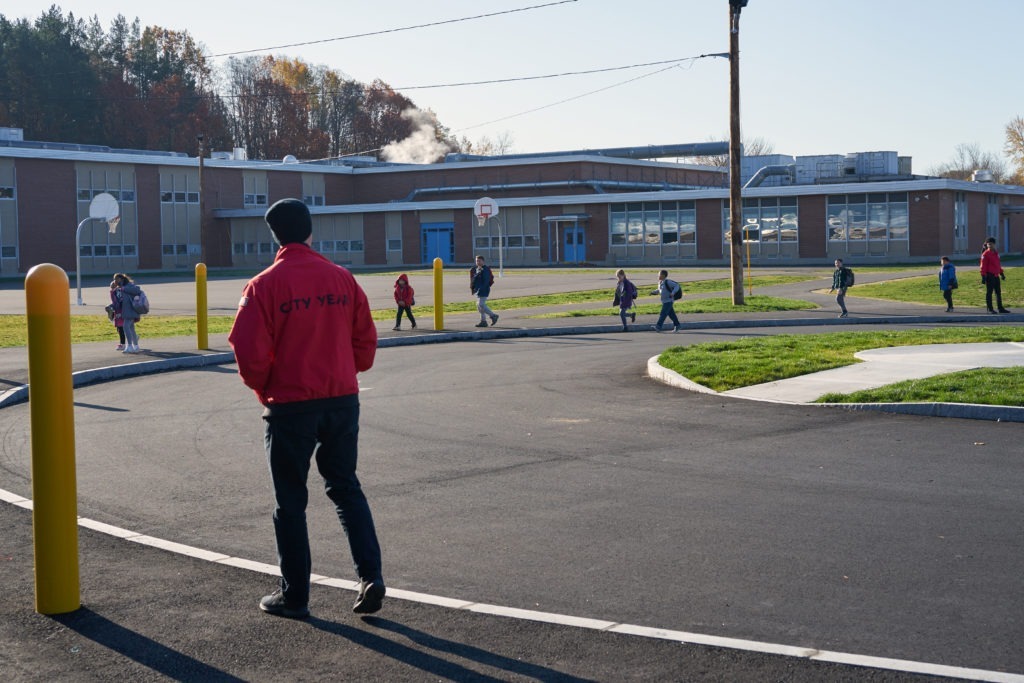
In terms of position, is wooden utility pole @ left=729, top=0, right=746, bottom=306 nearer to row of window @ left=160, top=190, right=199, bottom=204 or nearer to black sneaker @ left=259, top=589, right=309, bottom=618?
black sneaker @ left=259, top=589, right=309, bottom=618

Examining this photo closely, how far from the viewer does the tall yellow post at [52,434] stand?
18.3 feet

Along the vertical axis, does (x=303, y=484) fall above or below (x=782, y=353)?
above

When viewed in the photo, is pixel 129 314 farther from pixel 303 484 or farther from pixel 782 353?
pixel 303 484

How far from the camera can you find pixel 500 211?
230 feet

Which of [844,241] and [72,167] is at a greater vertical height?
[72,167]

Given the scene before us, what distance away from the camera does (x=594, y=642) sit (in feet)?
16.5

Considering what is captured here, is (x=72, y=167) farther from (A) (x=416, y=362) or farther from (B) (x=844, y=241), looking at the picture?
(A) (x=416, y=362)

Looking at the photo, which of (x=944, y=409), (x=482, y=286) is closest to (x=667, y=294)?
(x=482, y=286)

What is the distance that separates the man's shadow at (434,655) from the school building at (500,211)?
178 feet

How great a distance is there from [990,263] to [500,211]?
45.0 metres

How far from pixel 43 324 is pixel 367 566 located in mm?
1928

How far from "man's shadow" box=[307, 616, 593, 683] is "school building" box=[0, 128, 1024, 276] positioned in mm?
54330

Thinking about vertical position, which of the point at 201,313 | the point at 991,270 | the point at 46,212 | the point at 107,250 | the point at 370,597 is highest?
the point at 46,212

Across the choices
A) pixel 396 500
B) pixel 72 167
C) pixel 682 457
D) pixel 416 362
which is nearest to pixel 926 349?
pixel 416 362
